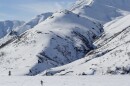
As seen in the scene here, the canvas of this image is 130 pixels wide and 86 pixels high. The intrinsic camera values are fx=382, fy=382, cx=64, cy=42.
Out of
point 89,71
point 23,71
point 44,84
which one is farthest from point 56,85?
point 23,71

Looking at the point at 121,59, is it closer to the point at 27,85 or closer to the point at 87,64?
the point at 87,64

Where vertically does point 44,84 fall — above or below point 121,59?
below

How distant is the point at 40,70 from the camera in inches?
7392

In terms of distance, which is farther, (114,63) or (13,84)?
(114,63)

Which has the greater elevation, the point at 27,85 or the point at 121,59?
the point at 121,59

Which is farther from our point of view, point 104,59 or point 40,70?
point 40,70

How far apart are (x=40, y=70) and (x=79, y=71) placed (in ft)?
105

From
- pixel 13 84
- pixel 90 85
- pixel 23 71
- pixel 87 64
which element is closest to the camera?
pixel 90 85

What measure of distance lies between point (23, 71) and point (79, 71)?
1319 inches

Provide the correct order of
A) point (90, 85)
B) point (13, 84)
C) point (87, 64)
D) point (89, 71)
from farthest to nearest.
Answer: point (87, 64) → point (89, 71) → point (13, 84) → point (90, 85)

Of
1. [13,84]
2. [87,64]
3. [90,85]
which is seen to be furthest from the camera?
[87,64]

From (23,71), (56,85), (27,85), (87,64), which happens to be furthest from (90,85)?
(23,71)

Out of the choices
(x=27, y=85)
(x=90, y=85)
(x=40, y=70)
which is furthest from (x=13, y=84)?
Answer: (x=40, y=70)

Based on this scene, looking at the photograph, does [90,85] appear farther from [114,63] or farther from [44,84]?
[114,63]
